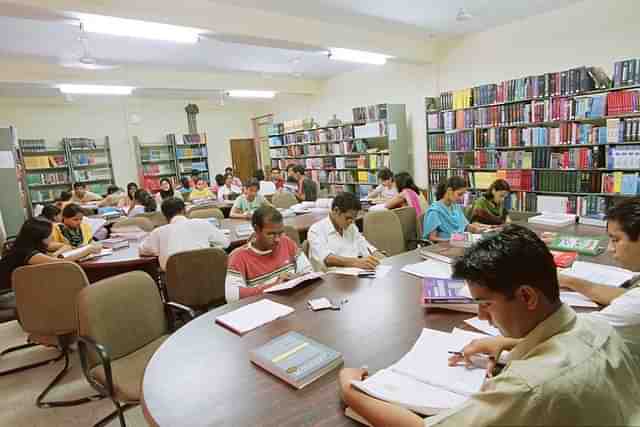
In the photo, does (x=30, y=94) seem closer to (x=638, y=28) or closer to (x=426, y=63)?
(x=426, y=63)

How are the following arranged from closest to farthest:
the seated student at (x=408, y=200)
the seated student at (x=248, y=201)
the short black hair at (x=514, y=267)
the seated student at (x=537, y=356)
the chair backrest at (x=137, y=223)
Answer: the seated student at (x=537, y=356), the short black hair at (x=514, y=267), the chair backrest at (x=137, y=223), the seated student at (x=408, y=200), the seated student at (x=248, y=201)

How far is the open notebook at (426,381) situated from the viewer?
0.99 m

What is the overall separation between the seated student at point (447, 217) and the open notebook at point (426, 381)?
2.13 metres

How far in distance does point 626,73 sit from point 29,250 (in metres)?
5.66

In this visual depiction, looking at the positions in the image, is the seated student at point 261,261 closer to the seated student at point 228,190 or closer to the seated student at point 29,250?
the seated student at point 29,250

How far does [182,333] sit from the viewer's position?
5.12 feet

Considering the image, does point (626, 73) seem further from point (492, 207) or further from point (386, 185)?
point (386, 185)

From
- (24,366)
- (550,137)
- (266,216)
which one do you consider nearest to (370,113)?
(550,137)

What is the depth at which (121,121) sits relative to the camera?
906 cm

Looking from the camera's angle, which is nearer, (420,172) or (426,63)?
(426,63)

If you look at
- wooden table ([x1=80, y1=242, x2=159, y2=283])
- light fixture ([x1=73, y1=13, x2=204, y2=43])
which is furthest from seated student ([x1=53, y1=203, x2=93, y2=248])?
light fixture ([x1=73, y1=13, x2=204, y2=43])

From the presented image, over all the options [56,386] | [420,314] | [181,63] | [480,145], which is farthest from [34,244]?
[480,145]

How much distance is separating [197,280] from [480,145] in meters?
4.41

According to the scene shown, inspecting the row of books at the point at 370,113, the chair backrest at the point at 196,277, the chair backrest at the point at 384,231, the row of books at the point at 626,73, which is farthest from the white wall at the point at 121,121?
the row of books at the point at 626,73
